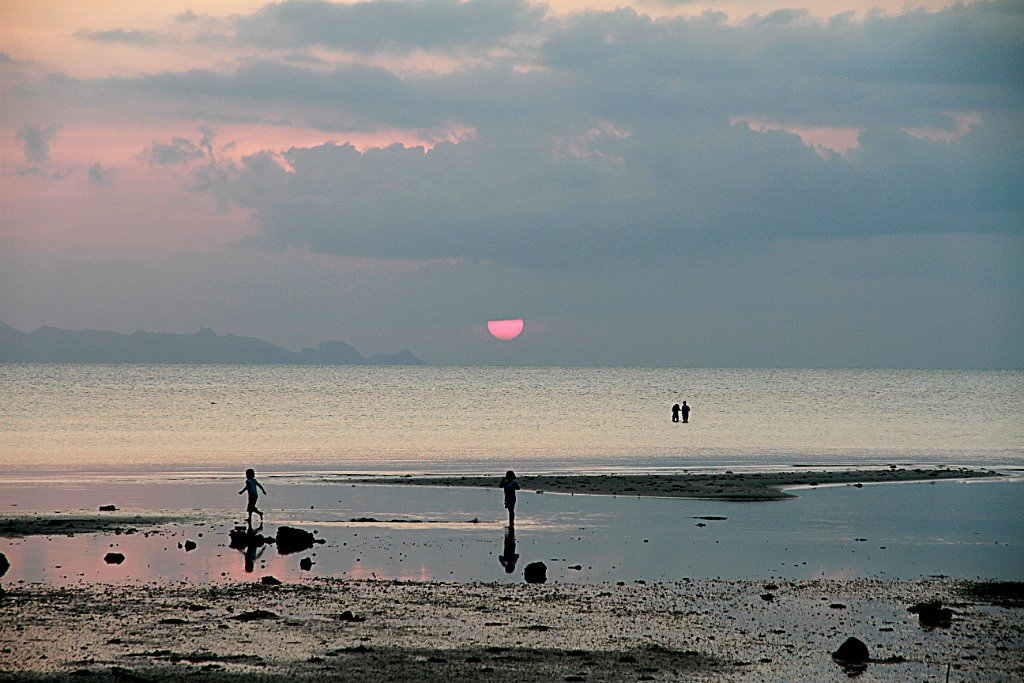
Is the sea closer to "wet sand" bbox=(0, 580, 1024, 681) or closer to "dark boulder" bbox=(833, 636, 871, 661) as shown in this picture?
"wet sand" bbox=(0, 580, 1024, 681)

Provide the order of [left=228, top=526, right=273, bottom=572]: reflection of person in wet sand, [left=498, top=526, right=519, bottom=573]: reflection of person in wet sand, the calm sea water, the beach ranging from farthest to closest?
1. the calm sea water
2. [left=228, top=526, right=273, bottom=572]: reflection of person in wet sand
3. [left=498, top=526, right=519, bottom=573]: reflection of person in wet sand
4. the beach

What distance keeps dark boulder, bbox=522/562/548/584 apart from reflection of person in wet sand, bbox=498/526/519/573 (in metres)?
0.95

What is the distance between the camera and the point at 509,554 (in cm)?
3706

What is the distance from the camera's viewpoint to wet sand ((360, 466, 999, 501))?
57.2m

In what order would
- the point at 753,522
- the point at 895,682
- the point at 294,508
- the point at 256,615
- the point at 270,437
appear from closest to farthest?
the point at 895,682 < the point at 256,615 < the point at 753,522 < the point at 294,508 < the point at 270,437

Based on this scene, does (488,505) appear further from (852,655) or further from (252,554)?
(852,655)

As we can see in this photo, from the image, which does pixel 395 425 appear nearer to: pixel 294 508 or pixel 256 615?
pixel 294 508

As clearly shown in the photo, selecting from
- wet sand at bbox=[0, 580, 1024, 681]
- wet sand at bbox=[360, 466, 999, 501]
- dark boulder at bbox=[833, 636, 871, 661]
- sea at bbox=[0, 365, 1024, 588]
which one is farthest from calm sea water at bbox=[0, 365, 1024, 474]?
dark boulder at bbox=[833, 636, 871, 661]

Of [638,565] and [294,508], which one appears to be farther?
[294,508]

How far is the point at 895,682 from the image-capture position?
874 inches

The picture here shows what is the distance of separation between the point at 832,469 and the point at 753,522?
2901cm

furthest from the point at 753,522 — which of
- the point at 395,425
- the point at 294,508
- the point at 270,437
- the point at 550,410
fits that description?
the point at 550,410

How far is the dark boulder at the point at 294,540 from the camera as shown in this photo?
3766 cm

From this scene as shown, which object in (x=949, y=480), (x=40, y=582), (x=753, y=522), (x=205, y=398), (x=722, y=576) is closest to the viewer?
(x=40, y=582)
